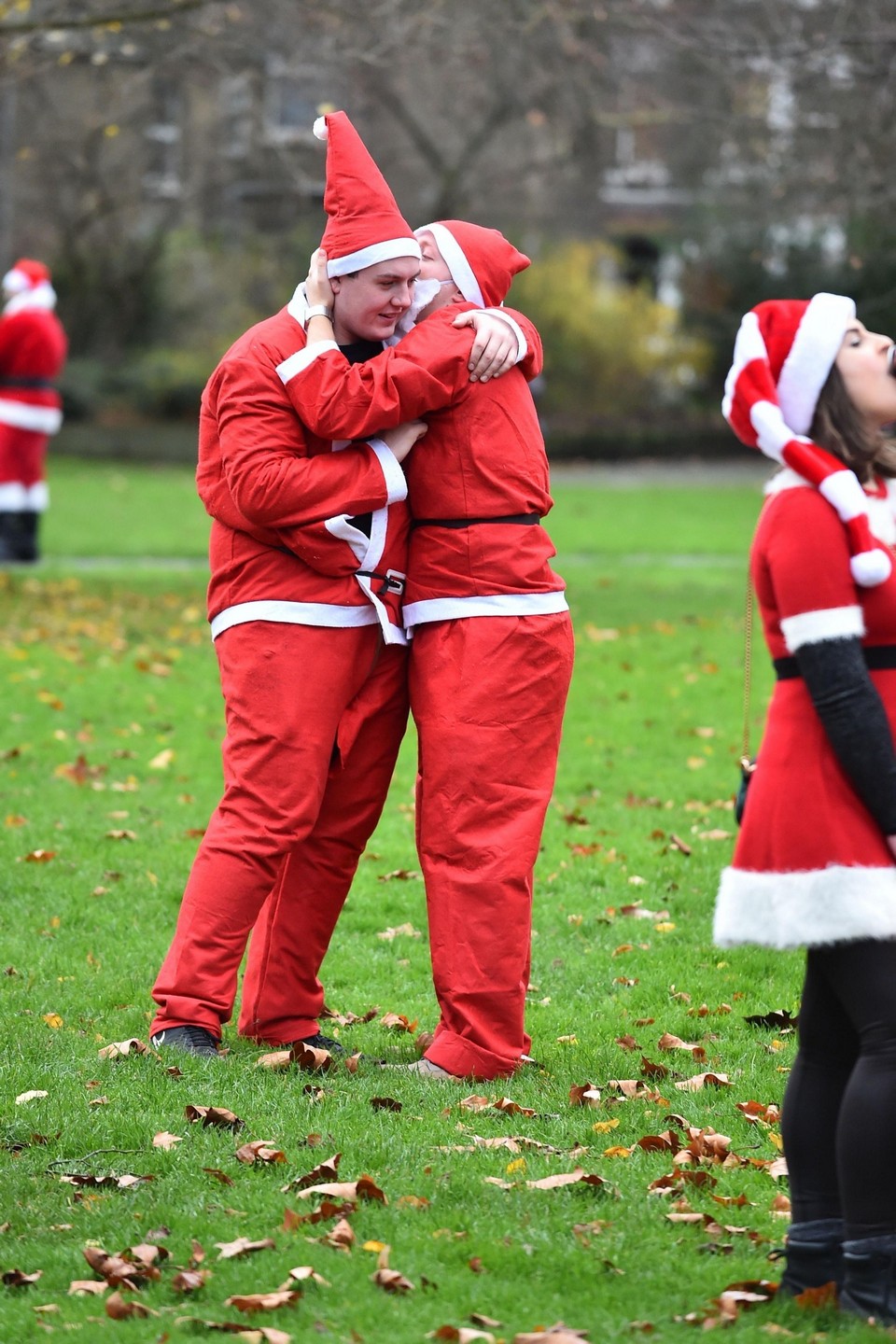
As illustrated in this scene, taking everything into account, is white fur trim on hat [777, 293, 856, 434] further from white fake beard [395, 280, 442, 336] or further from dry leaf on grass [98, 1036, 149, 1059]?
dry leaf on grass [98, 1036, 149, 1059]

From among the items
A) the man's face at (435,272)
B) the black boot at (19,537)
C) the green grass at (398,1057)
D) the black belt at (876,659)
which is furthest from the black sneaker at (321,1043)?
the black boot at (19,537)

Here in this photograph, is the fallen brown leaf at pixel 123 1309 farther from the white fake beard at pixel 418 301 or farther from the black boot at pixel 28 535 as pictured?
the black boot at pixel 28 535

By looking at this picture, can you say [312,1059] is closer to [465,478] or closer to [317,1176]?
[317,1176]

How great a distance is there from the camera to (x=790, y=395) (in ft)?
11.6

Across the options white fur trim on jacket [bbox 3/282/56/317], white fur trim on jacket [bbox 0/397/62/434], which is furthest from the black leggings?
white fur trim on jacket [bbox 3/282/56/317]

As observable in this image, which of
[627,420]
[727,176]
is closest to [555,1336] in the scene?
[727,176]

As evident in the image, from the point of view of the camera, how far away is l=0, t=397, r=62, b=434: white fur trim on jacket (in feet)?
53.1

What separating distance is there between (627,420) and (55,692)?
24.9 m

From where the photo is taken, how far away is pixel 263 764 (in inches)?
197

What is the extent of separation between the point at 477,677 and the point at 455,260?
44.6 inches

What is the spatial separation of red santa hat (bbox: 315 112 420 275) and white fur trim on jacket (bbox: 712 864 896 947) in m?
2.11

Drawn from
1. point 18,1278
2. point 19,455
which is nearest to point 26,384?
point 19,455

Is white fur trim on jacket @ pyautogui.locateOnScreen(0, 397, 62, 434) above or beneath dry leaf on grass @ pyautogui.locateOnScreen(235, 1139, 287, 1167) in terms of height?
above

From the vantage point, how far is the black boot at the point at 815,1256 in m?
3.58
